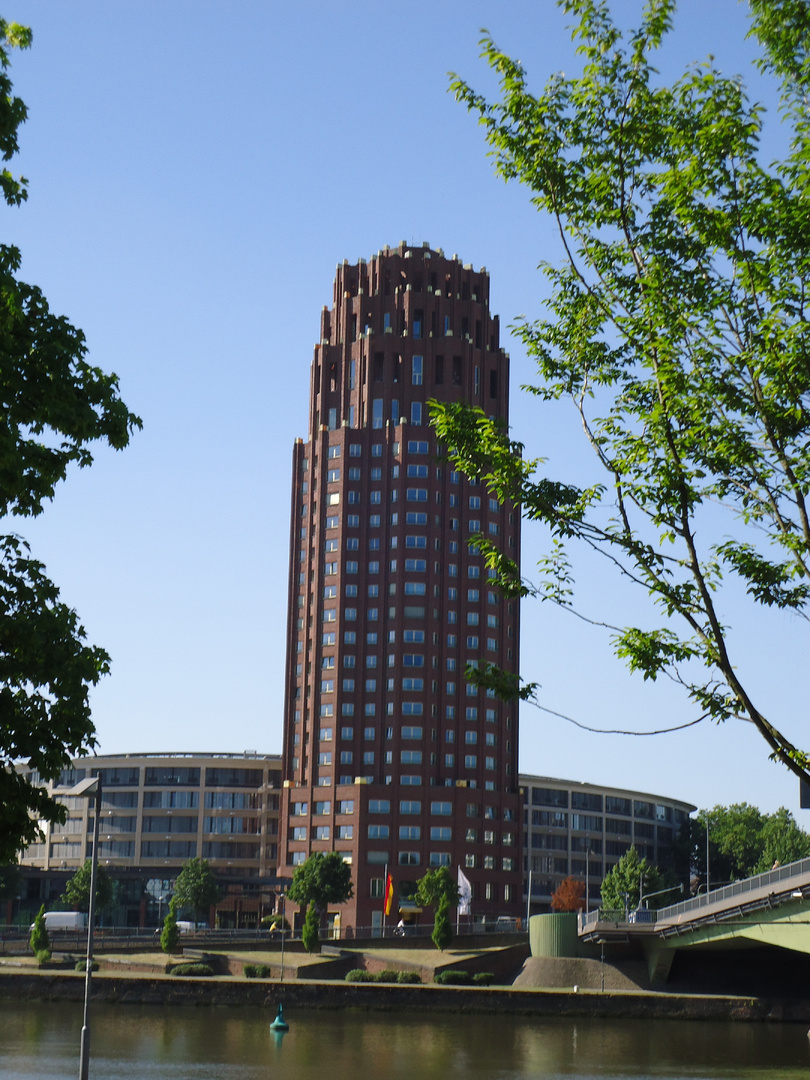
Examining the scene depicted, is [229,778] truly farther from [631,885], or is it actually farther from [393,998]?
[393,998]

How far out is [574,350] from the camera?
21375 millimetres

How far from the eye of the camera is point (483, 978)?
88500 millimetres

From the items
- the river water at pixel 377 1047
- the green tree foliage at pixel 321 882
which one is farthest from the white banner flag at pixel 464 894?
the river water at pixel 377 1047

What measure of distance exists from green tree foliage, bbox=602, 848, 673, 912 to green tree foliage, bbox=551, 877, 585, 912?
15104mm

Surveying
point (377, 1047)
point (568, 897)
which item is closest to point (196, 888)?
point (568, 897)

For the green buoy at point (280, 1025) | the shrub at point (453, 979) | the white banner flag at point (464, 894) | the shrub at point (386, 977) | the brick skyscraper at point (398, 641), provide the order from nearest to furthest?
the green buoy at point (280, 1025)
the shrub at point (386, 977)
the shrub at point (453, 979)
the white banner flag at point (464, 894)
the brick skyscraper at point (398, 641)

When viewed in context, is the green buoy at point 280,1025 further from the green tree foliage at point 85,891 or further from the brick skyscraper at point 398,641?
the green tree foliage at point 85,891

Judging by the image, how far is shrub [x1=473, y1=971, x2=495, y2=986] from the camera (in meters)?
88.1

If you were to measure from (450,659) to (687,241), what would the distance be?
132 m

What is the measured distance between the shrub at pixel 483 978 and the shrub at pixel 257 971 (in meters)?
14.1

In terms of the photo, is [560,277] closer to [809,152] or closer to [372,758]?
[809,152]

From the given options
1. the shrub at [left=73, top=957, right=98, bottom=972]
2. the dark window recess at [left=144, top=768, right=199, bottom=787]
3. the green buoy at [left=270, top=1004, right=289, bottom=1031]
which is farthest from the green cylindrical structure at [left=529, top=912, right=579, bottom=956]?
the dark window recess at [left=144, top=768, right=199, bottom=787]

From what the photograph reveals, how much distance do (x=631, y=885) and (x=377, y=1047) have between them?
94.8m

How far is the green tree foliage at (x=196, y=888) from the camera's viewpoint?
472ft
